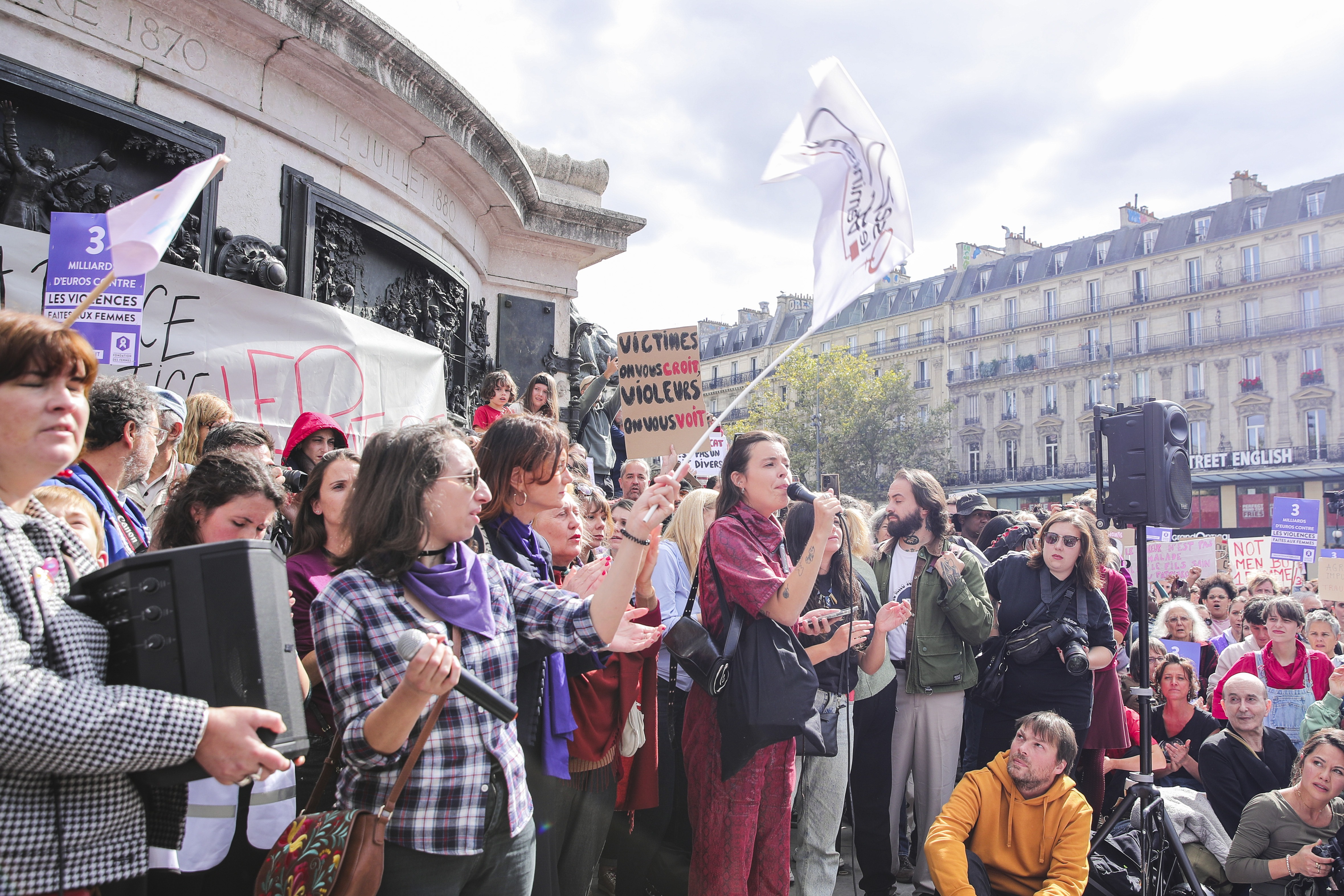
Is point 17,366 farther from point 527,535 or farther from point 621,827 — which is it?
point 621,827

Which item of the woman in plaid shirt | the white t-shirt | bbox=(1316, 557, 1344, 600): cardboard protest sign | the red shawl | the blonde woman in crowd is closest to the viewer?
the woman in plaid shirt

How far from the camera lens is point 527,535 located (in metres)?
2.86

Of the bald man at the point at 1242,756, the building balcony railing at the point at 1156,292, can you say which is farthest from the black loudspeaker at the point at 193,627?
the building balcony railing at the point at 1156,292

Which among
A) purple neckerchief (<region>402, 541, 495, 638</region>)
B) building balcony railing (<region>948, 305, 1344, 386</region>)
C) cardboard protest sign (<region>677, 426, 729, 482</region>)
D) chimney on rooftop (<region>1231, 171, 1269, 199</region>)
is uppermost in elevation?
chimney on rooftop (<region>1231, 171, 1269, 199</region>)

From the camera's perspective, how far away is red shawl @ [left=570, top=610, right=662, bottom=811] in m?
3.05

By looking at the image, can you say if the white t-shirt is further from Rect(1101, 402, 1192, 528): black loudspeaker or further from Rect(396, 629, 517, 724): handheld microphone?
Rect(396, 629, 517, 724): handheld microphone

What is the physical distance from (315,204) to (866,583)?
147 inches

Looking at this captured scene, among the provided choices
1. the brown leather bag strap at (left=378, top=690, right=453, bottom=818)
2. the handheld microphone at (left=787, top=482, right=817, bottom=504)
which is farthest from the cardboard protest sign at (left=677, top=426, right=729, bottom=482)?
the brown leather bag strap at (left=378, top=690, right=453, bottom=818)

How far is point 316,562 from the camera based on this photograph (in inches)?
115

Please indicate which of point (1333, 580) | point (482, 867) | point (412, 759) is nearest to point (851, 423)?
point (1333, 580)

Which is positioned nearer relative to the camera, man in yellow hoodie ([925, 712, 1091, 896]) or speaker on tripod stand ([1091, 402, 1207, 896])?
man in yellow hoodie ([925, 712, 1091, 896])

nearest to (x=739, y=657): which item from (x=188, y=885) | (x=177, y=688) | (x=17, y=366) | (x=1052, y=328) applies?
(x=188, y=885)

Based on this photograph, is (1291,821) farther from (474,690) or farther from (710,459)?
(710,459)

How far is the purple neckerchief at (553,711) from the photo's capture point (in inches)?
105
